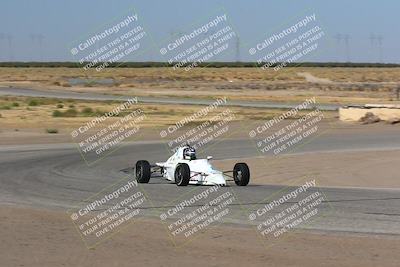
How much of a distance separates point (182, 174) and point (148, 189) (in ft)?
2.93

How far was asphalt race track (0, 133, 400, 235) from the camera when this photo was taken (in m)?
15.3

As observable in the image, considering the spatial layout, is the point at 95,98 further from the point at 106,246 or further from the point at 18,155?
the point at 106,246

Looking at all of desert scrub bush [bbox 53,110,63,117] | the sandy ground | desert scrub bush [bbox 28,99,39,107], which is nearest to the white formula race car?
the sandy ground

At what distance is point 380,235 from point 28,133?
34.6 metres

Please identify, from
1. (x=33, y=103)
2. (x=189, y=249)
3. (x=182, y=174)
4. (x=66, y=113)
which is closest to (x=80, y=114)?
(x=66, y=113)

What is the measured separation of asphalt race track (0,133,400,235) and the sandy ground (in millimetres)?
1224

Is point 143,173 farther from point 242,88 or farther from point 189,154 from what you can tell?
point 242,88

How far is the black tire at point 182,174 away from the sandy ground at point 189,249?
598 centimetres

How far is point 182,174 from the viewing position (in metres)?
Answer: 20.5

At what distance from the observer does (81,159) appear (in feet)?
99.7

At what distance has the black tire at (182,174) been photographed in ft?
67.2

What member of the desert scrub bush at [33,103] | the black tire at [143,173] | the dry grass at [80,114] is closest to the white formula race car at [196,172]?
the black tire at [143,173]

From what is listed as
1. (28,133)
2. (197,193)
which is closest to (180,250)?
(197,193)

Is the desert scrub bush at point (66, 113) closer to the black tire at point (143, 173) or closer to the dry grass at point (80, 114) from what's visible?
the dry grass at point (80, 114)
